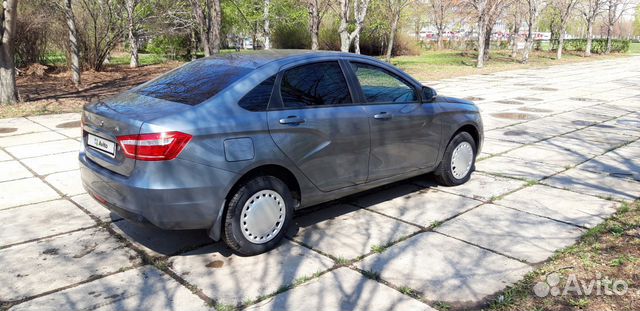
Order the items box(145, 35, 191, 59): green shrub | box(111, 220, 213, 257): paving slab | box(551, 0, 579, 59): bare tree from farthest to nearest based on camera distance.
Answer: box(551, 0, 579, 59): bare tree < box(145, 35, 191, 59): green shrub < box(111, 220, 213, 257): paving slab

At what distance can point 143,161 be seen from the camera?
11.7ft

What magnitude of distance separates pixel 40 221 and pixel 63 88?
37.3 ft

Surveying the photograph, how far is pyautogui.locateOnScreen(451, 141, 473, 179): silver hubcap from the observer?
5.83m

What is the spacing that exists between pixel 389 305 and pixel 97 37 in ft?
61.2

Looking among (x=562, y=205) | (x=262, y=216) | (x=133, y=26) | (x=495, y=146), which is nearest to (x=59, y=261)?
(x=262, y=216)

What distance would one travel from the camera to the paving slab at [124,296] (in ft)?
10.9

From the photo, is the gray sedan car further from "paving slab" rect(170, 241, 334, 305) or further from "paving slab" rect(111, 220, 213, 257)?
"paving slab" rect(111, 220, 213, 257)

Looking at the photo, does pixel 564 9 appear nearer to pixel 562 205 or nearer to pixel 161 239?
pixel 562 205

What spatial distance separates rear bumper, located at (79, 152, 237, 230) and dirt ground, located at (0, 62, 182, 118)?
27.7 feet

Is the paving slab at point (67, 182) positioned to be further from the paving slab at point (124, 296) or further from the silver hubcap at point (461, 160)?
the silver hubcap at point (461, 160)

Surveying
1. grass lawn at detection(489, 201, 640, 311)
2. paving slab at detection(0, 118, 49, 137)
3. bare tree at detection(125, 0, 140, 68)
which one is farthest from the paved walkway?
bare tree at detection(125, 0, 140, 68)

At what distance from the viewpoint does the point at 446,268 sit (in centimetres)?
388

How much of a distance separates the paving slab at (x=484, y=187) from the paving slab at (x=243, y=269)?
2.30 meters

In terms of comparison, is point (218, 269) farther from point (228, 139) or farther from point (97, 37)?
point (97, 37)
